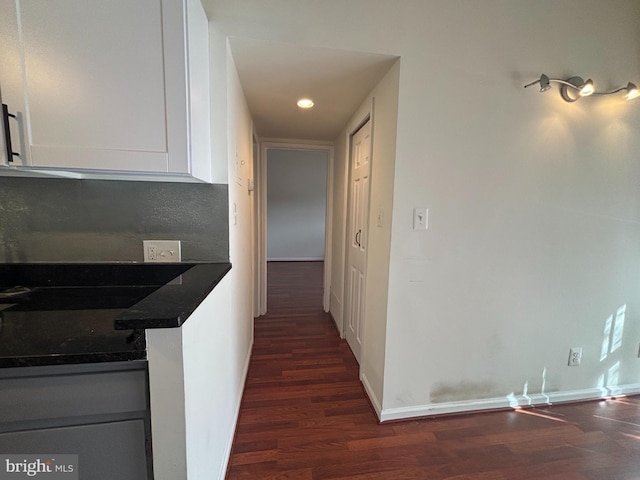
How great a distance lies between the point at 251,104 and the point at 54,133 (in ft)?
4.47

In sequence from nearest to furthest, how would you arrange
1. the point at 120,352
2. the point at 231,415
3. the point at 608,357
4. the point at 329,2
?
1. the point at 120,352
2. the point at 329,2
3. the point at 231,415
4. the point at 608,357

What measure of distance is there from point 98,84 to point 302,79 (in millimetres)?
1078

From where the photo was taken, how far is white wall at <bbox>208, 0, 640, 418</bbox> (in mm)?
1386

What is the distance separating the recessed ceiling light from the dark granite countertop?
4.45 ft

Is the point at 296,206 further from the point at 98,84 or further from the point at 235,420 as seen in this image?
the point at 98,84

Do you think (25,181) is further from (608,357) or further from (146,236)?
Answer: (608,357)

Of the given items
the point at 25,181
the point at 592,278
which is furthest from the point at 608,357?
the point at 25,181

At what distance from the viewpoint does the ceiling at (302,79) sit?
1.35 m

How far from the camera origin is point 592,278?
171cm

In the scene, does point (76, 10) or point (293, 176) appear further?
point (293, 176)

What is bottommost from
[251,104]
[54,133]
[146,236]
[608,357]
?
[608,357]

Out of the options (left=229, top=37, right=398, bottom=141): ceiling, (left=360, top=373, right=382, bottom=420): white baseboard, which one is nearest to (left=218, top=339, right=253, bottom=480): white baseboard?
(left=360, top=373, right=382, bottom=420): white baseboard

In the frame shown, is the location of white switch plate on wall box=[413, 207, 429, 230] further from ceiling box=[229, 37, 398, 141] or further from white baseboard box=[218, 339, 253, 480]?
white baseboard box=[218, 339, 253, 480]

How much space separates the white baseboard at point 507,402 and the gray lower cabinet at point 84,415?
1.37m
